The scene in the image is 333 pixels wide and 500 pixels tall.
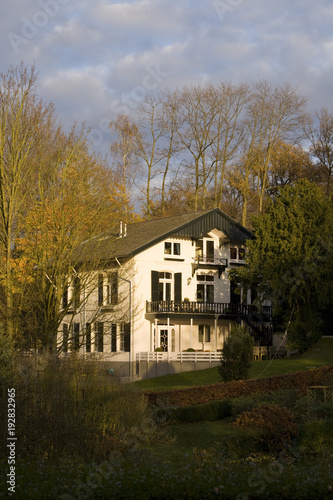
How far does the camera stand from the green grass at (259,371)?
3416cm

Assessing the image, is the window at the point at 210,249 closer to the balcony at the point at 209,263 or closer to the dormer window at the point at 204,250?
the dormer window at the point at 204,250

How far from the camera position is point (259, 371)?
35000 millimetres

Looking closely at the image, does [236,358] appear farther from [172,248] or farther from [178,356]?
[172,248]

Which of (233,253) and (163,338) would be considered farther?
(233,253)

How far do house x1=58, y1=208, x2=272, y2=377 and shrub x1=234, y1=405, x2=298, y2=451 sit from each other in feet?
66.7

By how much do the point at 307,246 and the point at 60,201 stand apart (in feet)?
62.8

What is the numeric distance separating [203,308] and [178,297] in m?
1.75

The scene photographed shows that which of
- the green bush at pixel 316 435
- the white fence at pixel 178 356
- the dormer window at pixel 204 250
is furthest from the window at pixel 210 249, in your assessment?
the green bush at pixel 316 435

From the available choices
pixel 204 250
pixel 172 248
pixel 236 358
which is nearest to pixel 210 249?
pixel 204 250

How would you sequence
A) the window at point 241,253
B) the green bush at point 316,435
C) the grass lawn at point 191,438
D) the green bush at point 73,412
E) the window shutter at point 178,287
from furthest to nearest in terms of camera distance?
the window at point 241,253 → the window shutter at point 178,287 → the green bush at point 316,435 → the grass lawn at point 191,438 → the green bush at point 73,412

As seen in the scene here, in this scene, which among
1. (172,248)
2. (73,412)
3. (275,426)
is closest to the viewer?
(73,412)

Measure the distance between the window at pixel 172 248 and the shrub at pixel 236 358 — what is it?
13729 mm

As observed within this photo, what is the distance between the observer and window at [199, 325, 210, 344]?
43.4m

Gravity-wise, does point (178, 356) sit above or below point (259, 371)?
above
